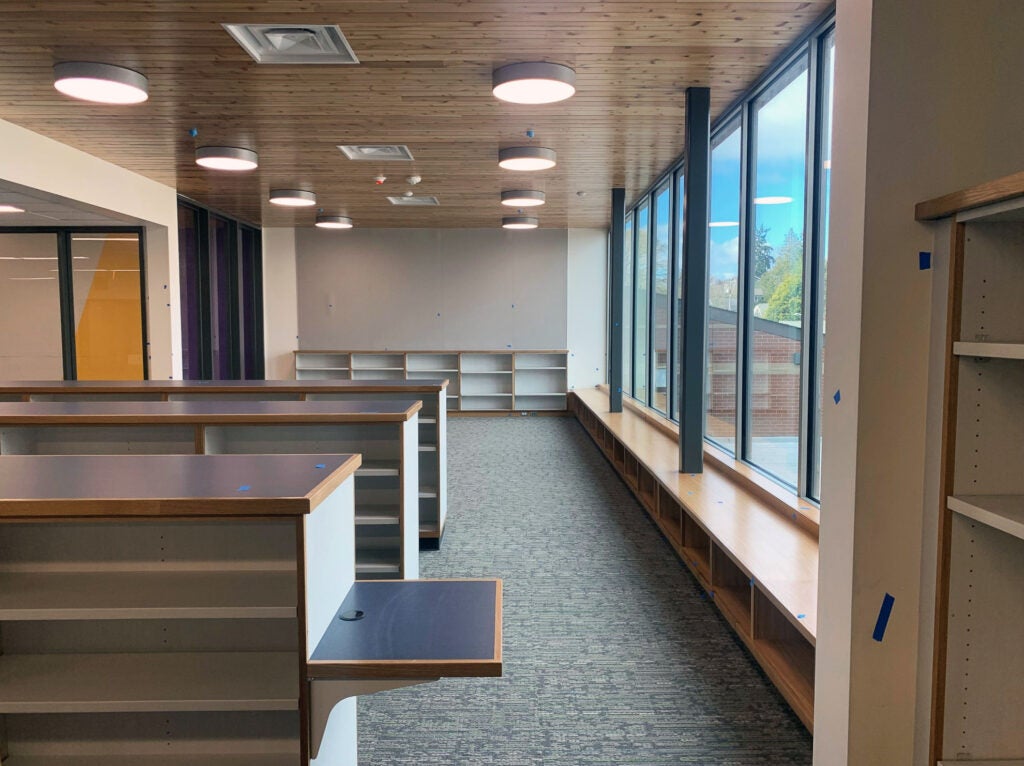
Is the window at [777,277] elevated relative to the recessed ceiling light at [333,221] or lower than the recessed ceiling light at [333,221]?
lower

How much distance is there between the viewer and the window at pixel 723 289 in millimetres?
5160

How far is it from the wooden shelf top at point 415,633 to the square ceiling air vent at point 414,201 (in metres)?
6.98

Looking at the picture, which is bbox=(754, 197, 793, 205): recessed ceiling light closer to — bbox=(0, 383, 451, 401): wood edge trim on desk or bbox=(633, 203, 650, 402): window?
bbox=(0, 383, 451, 401): wood edge trim on desk

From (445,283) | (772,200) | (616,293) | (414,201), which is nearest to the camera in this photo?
(772,200)

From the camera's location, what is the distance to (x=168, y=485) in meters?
1.67

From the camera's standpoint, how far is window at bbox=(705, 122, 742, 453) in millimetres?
5160

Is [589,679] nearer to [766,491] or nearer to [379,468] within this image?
[379,468]

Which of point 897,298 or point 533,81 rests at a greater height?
point 533,81

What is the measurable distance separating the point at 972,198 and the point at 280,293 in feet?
35.0

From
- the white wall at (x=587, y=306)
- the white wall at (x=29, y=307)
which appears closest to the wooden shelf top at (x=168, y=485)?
the white wall at (x=29, y=307)

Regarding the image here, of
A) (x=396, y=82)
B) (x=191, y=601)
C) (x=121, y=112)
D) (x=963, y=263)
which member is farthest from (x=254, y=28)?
(x=963, y=263)

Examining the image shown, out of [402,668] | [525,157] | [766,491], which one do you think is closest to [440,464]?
[766,491]

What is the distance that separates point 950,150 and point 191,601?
1996mm

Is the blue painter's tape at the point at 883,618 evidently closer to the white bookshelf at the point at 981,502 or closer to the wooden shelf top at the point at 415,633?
the white bookshelf at the point at 981,502
